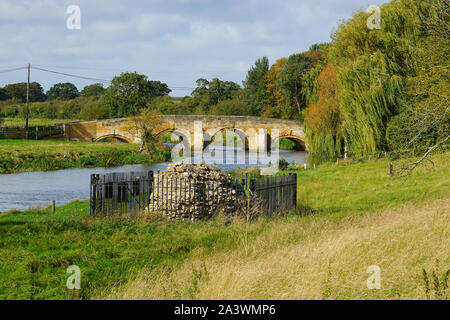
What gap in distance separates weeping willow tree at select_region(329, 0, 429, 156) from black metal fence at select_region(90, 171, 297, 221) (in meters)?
15.4

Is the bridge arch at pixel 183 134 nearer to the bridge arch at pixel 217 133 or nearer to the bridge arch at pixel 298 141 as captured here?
the bridge arch at pixel 217 133

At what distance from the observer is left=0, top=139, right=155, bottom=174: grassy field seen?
29719 millimetres

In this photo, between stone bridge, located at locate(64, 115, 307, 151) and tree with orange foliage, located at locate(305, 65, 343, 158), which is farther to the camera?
stone bridge, located at locate(64, 115, 307, 151)

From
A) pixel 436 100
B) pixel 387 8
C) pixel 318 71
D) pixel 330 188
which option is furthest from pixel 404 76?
pixel 318 71

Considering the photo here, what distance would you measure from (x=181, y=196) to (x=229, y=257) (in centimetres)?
425

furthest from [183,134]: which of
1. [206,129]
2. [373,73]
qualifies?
[373,73]

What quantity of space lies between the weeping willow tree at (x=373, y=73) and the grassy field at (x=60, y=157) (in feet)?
59.0

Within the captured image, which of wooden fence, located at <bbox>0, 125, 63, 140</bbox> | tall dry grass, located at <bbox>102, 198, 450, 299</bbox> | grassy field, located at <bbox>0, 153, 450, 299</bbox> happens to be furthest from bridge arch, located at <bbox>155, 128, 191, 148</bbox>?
tall dry grass, located at <bbox>102, 198, 450, 299</bbox>

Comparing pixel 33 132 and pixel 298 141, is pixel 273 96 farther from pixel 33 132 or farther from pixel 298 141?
pixel 33 132

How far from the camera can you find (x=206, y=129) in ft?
172

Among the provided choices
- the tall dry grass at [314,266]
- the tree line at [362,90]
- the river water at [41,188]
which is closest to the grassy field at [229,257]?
the tall dry grass at [314,266]

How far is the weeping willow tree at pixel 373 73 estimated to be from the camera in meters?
26.1

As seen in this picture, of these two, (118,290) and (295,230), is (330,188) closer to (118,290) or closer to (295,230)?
(295,230)

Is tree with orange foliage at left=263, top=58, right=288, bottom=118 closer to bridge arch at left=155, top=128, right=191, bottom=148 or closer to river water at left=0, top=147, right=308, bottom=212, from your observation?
bridge arch at left=155, top=128, right=191, bottom=148
